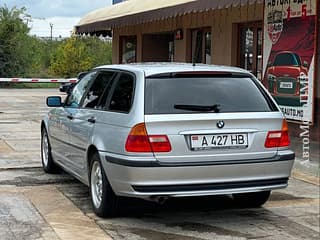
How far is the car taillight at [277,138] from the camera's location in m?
6.14

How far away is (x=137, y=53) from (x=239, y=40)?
8334 mm

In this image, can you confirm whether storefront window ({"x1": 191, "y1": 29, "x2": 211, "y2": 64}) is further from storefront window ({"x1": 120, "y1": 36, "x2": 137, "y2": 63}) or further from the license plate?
the license plate

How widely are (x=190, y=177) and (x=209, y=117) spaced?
0.60 metres

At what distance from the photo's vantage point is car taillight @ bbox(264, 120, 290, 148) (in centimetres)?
614

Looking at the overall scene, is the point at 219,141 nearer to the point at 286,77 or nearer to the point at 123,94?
the point at 123,94

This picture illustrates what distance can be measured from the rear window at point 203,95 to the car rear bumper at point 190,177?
0.54 m

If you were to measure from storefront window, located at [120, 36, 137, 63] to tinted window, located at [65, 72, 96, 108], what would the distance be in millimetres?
15939

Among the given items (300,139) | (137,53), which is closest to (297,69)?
(300,139)

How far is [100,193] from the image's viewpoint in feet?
21.2

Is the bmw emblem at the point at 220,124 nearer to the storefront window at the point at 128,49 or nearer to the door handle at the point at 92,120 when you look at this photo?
the door handle at the point at 92,120

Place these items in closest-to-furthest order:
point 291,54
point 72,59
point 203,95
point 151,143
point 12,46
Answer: point 151,143 < point 203,95 < point 291,54 < point 12,46 < point 72,59

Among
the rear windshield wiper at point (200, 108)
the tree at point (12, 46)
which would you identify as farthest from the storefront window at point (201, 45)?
the tree at point (12, 46)

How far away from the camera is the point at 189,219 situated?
6523mm

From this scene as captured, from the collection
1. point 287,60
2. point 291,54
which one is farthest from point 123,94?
point 287,60
